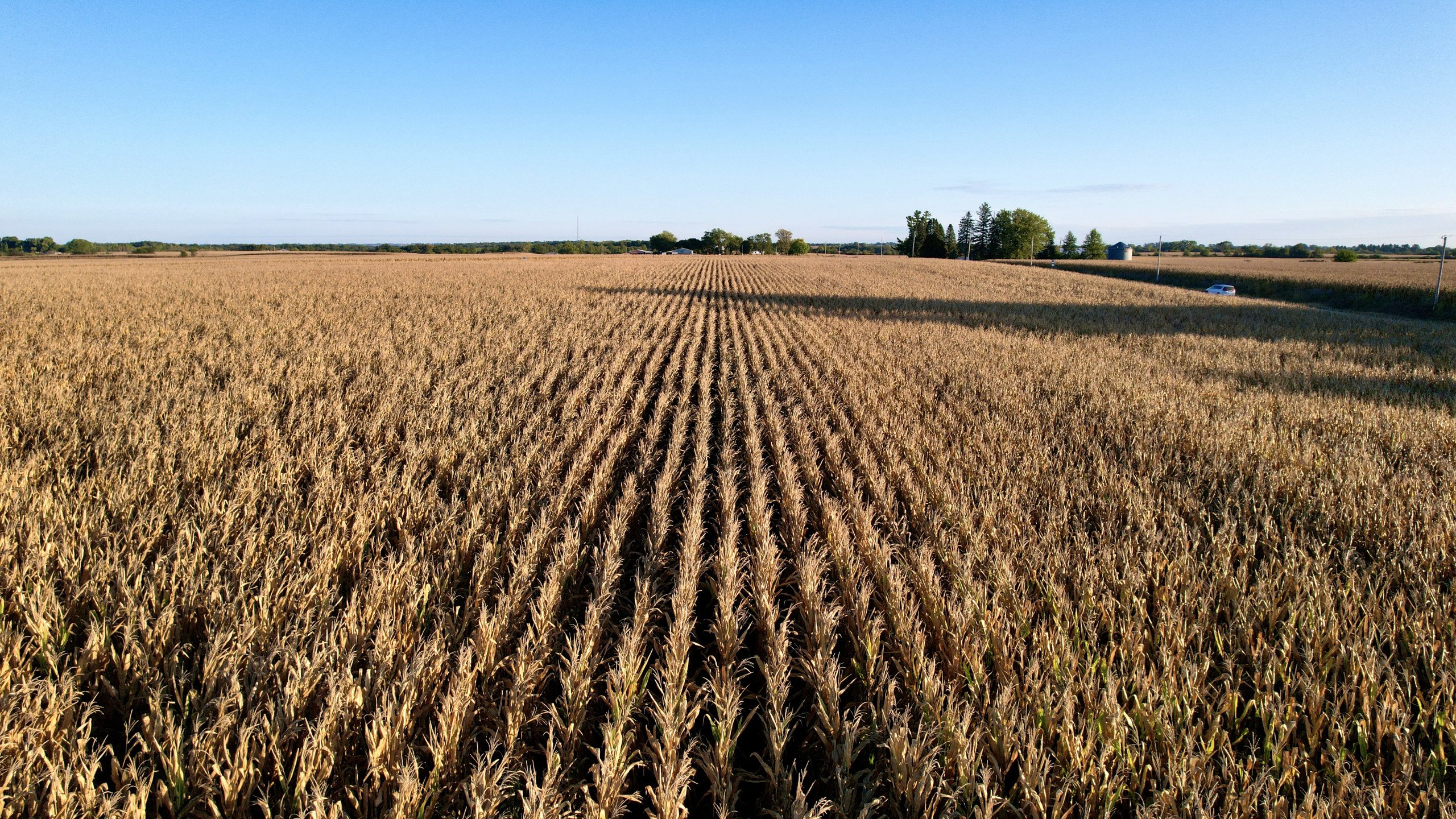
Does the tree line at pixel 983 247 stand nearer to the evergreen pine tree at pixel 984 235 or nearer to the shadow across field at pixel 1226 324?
the evergreen pine tree at pixel 984 235

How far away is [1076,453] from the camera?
20.1ft

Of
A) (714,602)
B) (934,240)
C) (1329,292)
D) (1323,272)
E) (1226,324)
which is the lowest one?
(714,602)

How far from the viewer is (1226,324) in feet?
57.7

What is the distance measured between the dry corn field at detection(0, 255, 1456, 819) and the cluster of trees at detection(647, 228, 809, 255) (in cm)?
13804

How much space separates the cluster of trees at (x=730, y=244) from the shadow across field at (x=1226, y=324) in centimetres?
A: 12063

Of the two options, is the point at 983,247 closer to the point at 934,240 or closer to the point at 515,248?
the point at 934,240

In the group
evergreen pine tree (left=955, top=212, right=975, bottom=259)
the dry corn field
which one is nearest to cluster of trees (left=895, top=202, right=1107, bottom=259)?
evergreen pine tree (left=955, top=212, right=975, bottom=259)

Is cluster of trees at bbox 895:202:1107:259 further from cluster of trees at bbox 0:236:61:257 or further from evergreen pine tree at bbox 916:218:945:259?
cluster of trees at bbox 0:236:61:257

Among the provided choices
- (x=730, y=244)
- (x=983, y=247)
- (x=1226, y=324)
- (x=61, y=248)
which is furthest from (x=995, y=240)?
(x=61, y=248)

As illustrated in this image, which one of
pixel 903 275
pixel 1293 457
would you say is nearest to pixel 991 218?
pixel 903 275

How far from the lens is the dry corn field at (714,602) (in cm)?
232

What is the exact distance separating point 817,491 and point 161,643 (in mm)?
3953

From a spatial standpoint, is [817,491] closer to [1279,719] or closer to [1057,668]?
[1057,668]

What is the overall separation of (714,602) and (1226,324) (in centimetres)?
1933
